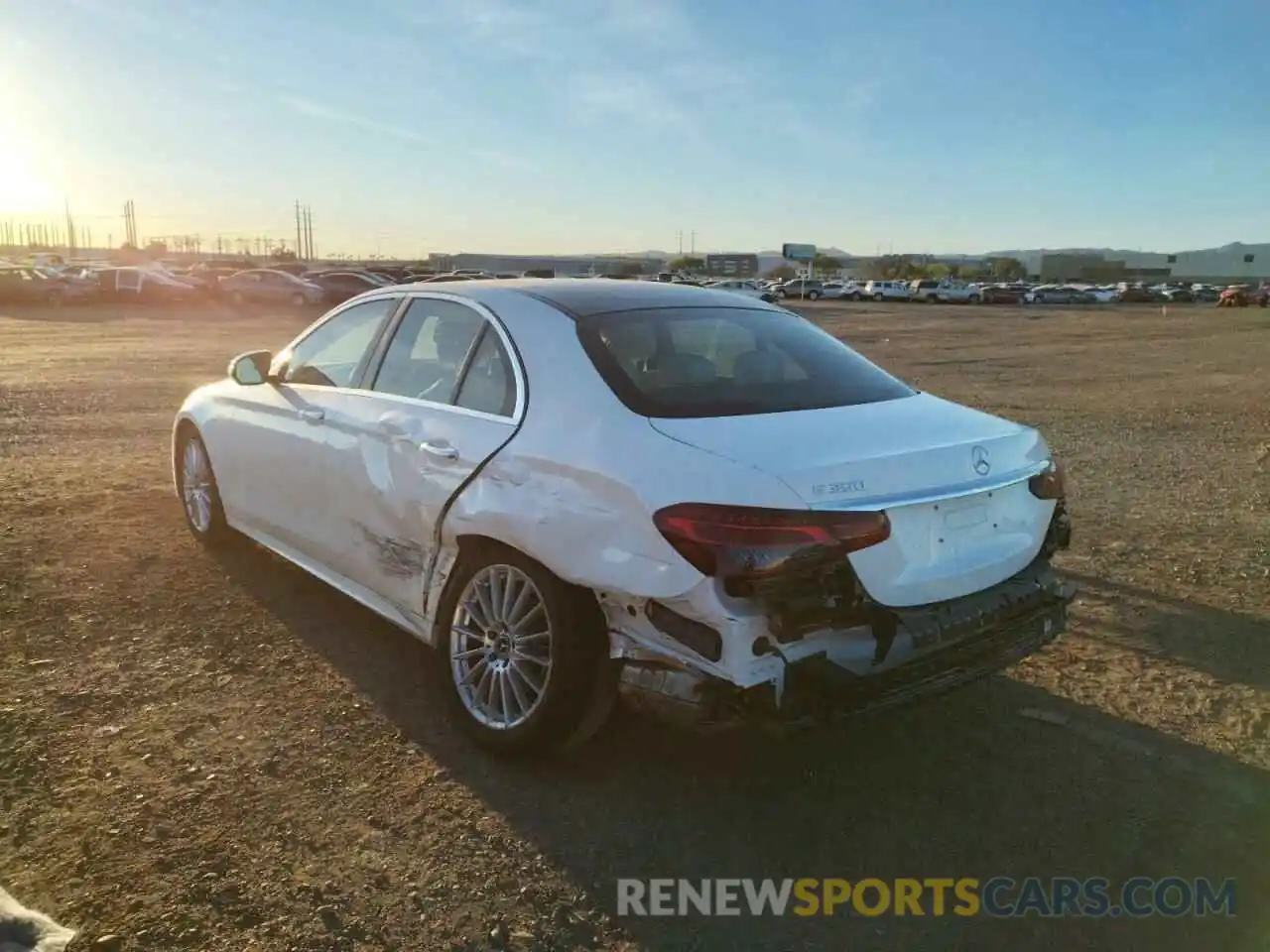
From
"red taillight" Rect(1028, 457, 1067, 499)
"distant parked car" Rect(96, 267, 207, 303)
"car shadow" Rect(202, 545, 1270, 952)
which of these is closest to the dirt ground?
"car shadow" Rect(202, 545, 1270, 952)

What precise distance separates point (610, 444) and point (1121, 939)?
6.63 feet

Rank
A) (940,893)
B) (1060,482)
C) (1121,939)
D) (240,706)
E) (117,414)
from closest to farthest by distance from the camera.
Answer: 1. (1121,939)
2. (940,893)
3. (1060,482)
4. (240,706)
5. (117,414)

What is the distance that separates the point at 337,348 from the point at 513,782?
242 cm

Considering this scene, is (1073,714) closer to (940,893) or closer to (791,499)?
(940,893)

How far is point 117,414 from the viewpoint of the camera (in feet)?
38.0

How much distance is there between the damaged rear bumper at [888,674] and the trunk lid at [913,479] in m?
0.07

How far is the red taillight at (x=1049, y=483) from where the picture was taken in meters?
3.63

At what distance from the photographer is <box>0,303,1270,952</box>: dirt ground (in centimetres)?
289

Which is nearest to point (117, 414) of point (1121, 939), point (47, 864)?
point (47, 864)

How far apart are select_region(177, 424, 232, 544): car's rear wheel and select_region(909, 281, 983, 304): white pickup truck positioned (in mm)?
61424

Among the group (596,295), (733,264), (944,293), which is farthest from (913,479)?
(733,264)

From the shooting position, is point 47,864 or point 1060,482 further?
point 1060,482

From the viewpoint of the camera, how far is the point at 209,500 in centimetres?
596

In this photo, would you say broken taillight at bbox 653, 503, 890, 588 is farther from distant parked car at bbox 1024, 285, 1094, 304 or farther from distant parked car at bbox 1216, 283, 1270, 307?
distant parked car at bbox 1024, 285, 1094, 304
